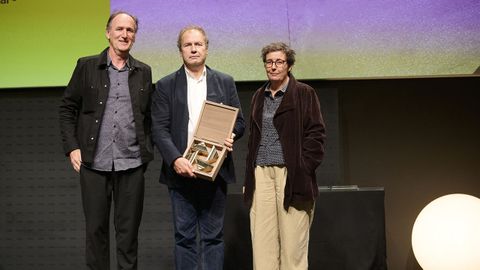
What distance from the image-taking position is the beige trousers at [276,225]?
2805 mm

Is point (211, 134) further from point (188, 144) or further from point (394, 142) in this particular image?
point (394, 142)

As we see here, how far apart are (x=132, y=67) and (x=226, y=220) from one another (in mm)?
1283

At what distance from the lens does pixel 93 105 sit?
108 inches

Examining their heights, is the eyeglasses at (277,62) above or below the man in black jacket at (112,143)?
above

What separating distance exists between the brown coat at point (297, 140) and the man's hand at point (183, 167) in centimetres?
38

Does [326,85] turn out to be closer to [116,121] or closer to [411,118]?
[411,118]

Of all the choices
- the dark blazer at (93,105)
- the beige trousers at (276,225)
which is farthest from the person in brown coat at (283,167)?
the dark blazer at (93,105)

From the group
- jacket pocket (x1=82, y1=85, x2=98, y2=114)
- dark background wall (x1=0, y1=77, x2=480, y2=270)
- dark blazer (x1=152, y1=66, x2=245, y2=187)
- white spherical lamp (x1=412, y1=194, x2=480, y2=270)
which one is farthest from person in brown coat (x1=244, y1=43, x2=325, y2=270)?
dark background wall (x1=0, y1=77, x2=480, y2=270)

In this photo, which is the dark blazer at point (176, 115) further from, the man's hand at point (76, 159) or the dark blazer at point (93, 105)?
the man's hand at point (76, 159)

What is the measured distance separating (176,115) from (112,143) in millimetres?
332

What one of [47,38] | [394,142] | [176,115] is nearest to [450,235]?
[394,142]

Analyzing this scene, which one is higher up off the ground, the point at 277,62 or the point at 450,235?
the point at 277,62

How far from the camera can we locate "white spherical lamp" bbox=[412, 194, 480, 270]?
3.24 meters

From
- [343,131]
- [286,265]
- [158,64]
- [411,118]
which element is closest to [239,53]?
[158,64]
